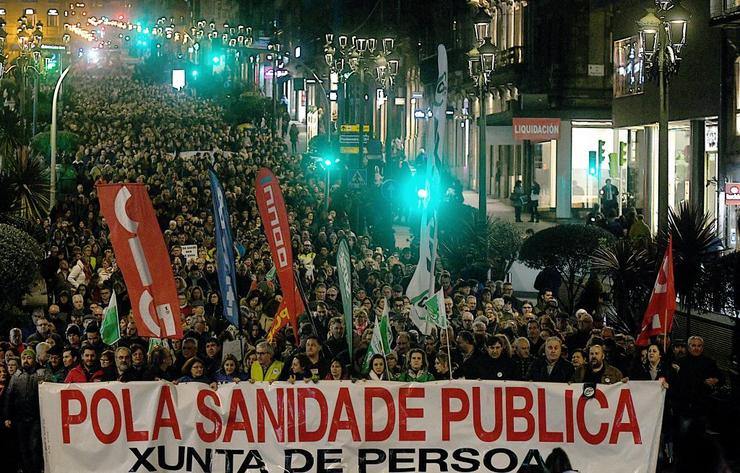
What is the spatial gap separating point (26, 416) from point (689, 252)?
828 cm

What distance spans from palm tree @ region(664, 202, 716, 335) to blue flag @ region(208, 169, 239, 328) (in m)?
6.13

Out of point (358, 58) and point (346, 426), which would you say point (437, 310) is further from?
point (358, 58)

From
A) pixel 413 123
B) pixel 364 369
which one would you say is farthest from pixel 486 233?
pixel 413 123

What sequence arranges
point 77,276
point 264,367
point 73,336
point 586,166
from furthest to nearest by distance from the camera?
point 586,166, point 77,276, point 73,336, point 264,367

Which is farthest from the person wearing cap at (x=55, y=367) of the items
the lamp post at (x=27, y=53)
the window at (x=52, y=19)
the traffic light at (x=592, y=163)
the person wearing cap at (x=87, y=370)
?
the window at (x=52, y=19)

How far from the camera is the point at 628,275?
17.5 metres

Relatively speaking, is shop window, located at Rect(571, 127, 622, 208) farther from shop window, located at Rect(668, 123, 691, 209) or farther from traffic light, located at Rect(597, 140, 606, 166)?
shop window, located at Rect(668, 123, 691, 209)

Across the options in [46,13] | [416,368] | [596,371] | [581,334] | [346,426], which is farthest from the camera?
[46,13]

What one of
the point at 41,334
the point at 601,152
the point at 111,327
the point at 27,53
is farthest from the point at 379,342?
the point at 27,53

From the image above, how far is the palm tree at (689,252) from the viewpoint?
16.4 meters

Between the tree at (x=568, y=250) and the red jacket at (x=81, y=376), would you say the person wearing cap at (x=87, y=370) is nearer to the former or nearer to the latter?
the red jacket at (x=81, y=376)

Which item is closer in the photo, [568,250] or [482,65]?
[568,250]

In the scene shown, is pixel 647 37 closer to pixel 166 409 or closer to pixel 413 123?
pixel 166 409

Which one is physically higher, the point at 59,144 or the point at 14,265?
the point at 59,144
